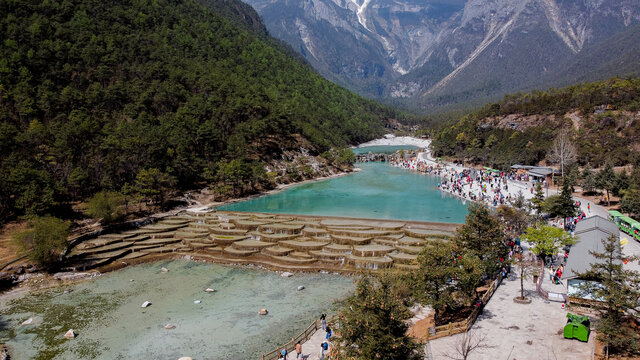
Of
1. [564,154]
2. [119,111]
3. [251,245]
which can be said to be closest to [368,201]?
[251,245]

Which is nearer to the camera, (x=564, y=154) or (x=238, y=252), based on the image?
(x=238, y=252)

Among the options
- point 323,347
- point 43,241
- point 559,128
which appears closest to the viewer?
point 323,347

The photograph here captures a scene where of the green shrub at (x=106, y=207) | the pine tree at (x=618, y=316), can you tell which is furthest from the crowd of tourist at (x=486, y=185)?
the green shrub at (x=106, y=207)

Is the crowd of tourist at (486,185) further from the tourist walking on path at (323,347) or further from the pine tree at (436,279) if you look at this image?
the tourist walking on path at (323,347)

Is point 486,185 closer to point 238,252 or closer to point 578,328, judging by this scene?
point 238,252

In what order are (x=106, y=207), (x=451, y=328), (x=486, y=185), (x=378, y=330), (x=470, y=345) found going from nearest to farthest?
(x=378, y=330), (x=470, y=345), (x=451, y=328), (x=106, y=207), (x=486, y=185)
